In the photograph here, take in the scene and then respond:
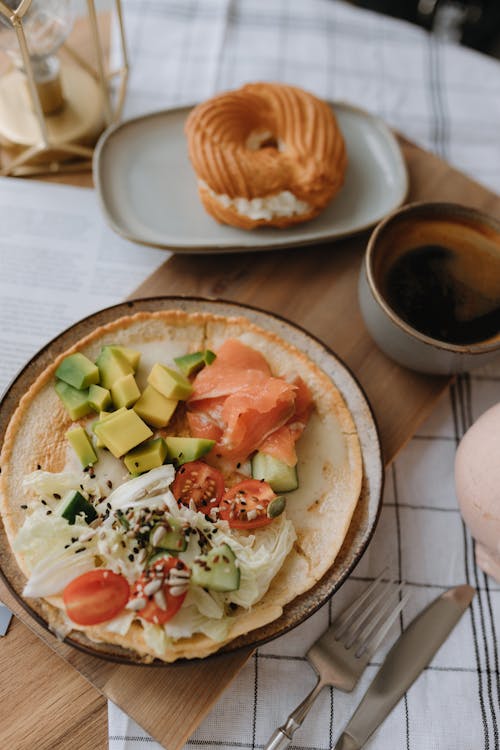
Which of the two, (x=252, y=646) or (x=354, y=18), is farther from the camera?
(x=354, y=18)

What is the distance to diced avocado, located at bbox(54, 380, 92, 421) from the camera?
2023 mm

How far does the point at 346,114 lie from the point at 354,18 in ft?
2.84

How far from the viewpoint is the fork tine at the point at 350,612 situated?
6.60 ft

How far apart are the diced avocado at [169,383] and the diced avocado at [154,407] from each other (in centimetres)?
2

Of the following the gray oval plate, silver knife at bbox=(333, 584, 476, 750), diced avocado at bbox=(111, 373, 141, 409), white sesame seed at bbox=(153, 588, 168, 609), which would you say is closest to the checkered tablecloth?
silver knife at bbox=(333, 584, 476, 750)

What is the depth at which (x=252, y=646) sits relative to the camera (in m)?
1.79

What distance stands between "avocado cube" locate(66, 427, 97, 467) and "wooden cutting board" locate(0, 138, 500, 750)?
16.9 inches

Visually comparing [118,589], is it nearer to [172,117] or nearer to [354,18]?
[172,117]

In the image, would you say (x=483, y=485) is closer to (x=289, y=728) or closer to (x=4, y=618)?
(x=289, y=728)

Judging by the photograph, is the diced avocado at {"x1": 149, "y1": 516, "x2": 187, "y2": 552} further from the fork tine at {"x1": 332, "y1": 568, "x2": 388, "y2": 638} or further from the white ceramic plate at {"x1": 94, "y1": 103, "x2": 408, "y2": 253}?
the white ceramic plate at {"x1": 94, "y1": 103, "x2": 408, "y2": 253}

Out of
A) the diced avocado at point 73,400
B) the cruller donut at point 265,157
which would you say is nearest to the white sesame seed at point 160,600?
the diced avocado at point 73,400

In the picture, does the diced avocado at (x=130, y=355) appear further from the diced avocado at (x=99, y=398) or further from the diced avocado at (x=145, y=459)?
the diced avocado at (x=145, y=459)

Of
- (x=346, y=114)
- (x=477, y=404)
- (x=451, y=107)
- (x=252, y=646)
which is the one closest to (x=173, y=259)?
(x=346, y=114)

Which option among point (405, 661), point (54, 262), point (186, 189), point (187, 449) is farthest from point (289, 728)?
point (186, 189)
